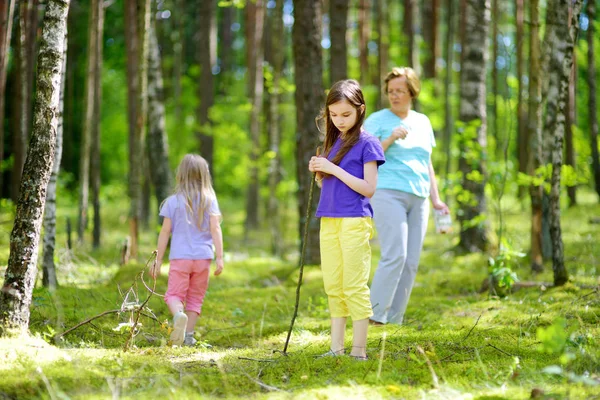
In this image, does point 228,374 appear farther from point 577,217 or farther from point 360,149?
point 577,217

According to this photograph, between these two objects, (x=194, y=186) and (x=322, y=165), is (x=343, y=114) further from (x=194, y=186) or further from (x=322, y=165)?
(x=194, y=186)

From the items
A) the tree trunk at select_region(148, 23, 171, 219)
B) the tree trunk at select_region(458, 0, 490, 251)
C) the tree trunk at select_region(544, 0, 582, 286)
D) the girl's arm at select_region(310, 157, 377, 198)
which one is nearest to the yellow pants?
the girl's arm at select_region(310, 157, 377, 198)

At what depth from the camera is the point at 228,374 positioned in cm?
398

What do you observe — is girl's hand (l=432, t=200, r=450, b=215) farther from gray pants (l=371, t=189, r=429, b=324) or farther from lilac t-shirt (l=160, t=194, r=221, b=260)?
lilac t-shirt (l=160, t=194, r=221, b=260)

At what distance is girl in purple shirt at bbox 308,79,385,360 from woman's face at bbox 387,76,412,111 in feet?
5.01

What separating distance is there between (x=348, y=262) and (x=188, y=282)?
6.09ft

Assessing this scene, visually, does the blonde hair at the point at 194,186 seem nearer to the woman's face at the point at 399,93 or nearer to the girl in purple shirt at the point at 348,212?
the girl in purple shirt at the point at 348,212

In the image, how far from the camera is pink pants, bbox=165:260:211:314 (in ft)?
18.3

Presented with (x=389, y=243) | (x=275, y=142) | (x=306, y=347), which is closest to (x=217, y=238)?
(x=306, y=347)

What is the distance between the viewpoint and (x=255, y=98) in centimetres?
1627

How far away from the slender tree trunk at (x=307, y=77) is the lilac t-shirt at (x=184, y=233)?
337 cm

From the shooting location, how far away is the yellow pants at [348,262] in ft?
14.3

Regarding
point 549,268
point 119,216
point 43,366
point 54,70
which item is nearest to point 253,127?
point 119,216

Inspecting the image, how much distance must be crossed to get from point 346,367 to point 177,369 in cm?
110
